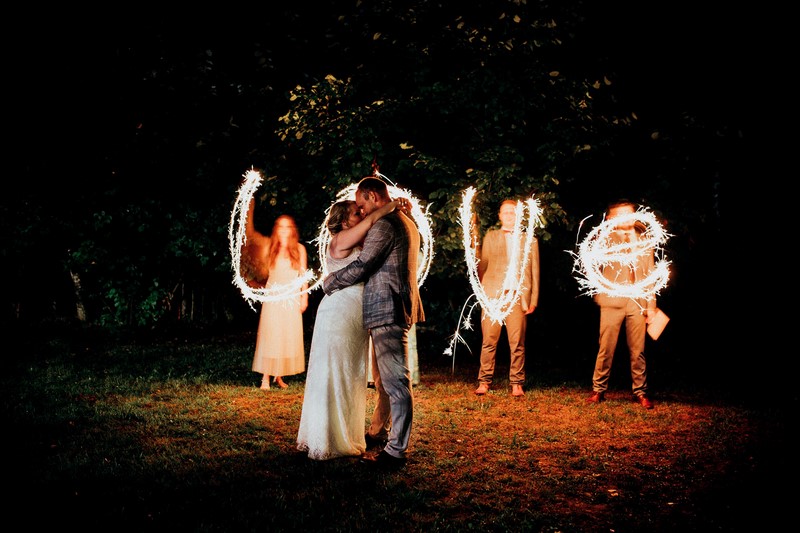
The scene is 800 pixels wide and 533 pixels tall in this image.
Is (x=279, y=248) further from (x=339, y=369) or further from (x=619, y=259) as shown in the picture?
(x=619, y=259)

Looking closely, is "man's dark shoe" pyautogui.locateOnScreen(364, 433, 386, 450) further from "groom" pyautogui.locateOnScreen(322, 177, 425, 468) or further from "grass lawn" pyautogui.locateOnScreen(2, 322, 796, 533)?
"groom" pyautogui.locateOnScreen(322, 177, 425, 468)

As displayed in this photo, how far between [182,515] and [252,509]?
0.48 m

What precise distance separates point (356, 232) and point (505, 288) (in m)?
3.38

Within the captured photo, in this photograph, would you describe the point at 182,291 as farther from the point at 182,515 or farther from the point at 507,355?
the point at 182,515

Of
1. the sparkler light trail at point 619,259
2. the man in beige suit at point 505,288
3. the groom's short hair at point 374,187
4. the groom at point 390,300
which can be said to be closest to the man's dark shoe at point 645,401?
the sparkler light trail at point 619,259

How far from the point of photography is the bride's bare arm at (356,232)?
5445 millimetres

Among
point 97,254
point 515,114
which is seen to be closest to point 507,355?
point 515,114

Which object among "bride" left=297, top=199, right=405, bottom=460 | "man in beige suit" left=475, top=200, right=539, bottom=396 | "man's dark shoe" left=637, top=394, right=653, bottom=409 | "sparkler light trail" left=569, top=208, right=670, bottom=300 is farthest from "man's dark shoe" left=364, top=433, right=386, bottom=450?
"man's dark shoe" left=637, top=394, right=653, bottom=409

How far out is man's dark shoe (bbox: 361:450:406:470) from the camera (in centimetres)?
532

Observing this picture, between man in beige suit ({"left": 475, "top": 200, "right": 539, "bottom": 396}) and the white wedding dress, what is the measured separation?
3245 millimetres

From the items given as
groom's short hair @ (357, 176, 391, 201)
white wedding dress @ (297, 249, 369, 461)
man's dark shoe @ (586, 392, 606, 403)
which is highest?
groom's short hair @ (357, 176, 391, 201)

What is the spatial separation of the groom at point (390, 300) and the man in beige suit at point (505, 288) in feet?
10.2

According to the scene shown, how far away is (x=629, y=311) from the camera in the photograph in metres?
7.93

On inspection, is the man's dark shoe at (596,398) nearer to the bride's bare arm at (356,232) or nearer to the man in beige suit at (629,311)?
the man in beige suit at (629,311)
